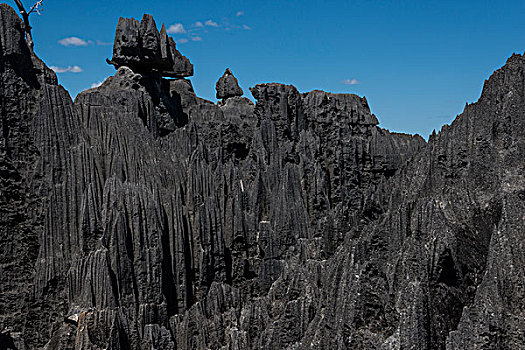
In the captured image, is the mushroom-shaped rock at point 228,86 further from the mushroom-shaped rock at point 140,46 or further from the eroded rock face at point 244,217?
the mushroom-shaped rock at point 140,46

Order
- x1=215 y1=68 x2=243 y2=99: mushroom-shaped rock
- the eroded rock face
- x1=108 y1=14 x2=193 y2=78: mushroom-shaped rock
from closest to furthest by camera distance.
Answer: the eroded rock face < x1=108 y1=14 x2=193 y2=78: mushroom-shaped rock < x1=215 y1=68 x2=243 y2=99: mushroom-shaped rock

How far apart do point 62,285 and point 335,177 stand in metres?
A: 16.4

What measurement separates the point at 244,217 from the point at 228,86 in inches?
422

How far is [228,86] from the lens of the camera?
36031 millimetres

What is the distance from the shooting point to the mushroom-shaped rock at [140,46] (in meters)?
29.3

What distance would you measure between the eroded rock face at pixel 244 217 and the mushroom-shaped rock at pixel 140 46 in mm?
118

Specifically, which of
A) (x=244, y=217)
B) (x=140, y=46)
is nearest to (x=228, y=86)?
(x=140, y=46)

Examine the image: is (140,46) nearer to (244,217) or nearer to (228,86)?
(228,86)

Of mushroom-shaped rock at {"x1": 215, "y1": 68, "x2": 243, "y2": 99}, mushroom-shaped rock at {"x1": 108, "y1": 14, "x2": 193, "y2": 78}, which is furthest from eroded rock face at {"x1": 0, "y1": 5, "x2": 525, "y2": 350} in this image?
mushroom-shaped rock at {"x1": 215, "y1": 68, "x2": 243, "y2": 99}

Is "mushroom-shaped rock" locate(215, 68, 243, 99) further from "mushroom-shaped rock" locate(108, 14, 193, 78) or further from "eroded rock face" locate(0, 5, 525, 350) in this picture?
"mushroom-shaped rock" locate(108, 14, 193, 78)

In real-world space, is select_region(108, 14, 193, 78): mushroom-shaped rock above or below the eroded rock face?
above

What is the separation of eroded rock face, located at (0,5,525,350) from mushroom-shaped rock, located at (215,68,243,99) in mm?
2642

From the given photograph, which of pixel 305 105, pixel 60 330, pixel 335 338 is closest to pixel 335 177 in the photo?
pixel 305 105

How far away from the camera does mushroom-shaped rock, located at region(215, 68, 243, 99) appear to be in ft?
118
